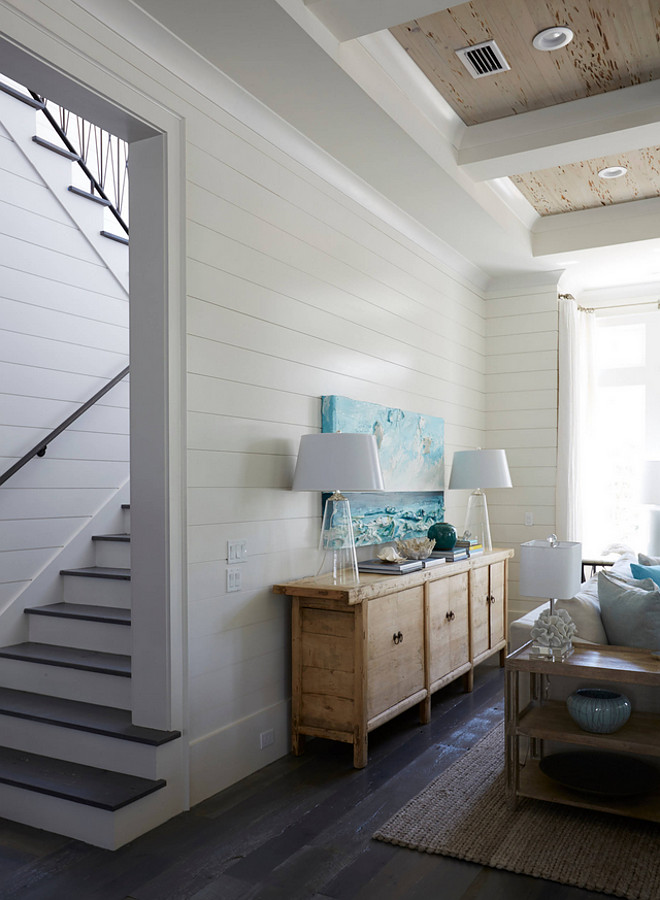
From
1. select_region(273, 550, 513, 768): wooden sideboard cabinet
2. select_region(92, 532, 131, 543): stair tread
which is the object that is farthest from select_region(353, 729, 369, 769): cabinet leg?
select_region(92, 532, 131, 543): stair tread

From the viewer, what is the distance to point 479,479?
5289mm

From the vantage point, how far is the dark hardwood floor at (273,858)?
236cm

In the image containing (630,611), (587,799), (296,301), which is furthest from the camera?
(296,301)

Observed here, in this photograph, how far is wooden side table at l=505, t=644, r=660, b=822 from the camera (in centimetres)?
→ 275

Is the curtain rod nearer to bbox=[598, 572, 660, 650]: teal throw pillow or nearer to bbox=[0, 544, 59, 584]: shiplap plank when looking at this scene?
bbox=[598, 572, 660, 650]: teal throw pillow

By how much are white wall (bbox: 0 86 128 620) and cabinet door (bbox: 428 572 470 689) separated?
200cm

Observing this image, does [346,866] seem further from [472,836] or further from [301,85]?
[301,85]

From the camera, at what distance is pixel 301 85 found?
3.27 m

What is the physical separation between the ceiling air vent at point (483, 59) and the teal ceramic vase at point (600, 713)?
2.87m

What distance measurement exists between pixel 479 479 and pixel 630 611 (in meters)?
2.20

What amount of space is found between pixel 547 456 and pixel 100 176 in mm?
3971

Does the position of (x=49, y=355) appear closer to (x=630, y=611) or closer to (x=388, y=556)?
(x=388, y=556)

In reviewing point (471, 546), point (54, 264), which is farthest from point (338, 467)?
point (54, 264)

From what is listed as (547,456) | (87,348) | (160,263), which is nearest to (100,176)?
(87,348)
